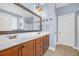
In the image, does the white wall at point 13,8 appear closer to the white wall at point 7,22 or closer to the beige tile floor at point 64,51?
the white wall at point 7,22

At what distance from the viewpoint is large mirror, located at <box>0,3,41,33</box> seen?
1595 millimetres

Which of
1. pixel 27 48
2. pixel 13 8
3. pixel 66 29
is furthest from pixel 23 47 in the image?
pixel 66 29

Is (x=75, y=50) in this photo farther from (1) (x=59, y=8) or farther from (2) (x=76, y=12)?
(1) (x=59, y=8)

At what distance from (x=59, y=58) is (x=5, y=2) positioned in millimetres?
1238

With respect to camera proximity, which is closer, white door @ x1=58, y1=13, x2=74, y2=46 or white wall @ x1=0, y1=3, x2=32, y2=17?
white wall @ x1=0, y1=3, x2=32, y2=17

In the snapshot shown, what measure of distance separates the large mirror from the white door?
0.60 meters

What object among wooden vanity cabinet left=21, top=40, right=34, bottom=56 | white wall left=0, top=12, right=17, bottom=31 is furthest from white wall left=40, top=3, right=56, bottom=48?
white wall left=0, top=12, right=17, bottom=31

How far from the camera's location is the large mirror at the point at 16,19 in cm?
159

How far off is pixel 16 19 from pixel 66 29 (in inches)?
35.4

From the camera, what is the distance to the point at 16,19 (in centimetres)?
183

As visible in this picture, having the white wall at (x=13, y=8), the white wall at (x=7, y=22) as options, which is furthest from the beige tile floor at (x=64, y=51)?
the white wall at (x=13, y=8)

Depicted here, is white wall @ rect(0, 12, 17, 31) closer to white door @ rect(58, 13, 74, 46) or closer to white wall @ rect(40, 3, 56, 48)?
white wall @ rect(40, 3, 56, 48)

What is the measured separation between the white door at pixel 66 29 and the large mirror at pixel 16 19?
60cm

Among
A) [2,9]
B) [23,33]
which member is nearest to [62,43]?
[23,33]
